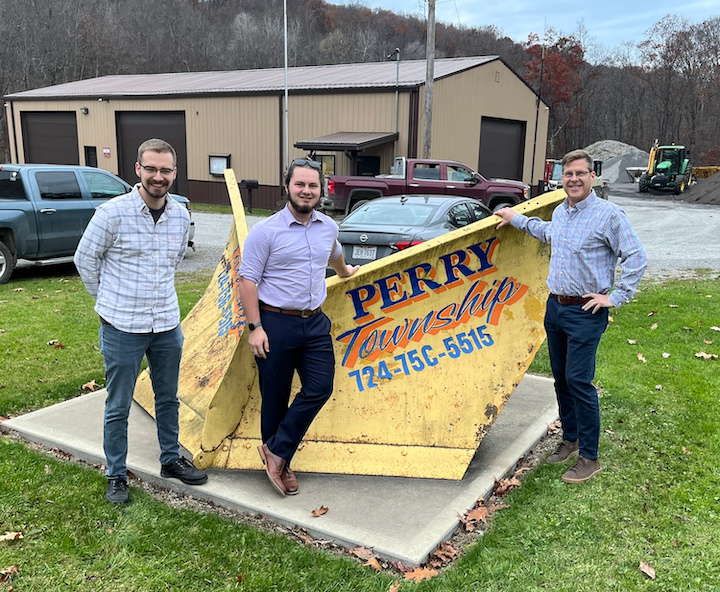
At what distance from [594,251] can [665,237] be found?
1589 centimetres

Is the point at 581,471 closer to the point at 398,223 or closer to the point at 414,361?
the point at 414,361

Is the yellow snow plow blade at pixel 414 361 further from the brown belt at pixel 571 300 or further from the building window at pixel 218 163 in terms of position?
the building window at pixel 218 163

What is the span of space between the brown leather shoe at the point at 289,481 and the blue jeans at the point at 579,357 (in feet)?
5.60

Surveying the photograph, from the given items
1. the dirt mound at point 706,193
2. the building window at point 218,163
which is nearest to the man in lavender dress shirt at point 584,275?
the building window at point 218,163

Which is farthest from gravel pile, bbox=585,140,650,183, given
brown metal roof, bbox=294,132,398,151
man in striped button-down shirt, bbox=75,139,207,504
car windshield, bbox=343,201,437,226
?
man in striped button-down shirt, bbox=75,139,207,504

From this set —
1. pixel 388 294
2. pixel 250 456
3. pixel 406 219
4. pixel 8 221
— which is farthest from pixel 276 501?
pixel 8 221

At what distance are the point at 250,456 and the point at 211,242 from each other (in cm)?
1193

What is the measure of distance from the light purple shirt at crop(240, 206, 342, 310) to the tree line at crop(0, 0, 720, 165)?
5546 centimetres

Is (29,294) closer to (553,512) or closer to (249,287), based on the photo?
(249,287)

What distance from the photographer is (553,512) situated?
353 centimetres

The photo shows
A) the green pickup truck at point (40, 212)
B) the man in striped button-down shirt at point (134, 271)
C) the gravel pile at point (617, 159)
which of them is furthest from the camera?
the gravel pile at point (617, 159)

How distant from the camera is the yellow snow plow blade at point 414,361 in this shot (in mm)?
3873

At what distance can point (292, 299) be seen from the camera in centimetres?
329

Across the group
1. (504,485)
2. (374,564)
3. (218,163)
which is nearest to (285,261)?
(374,564)
